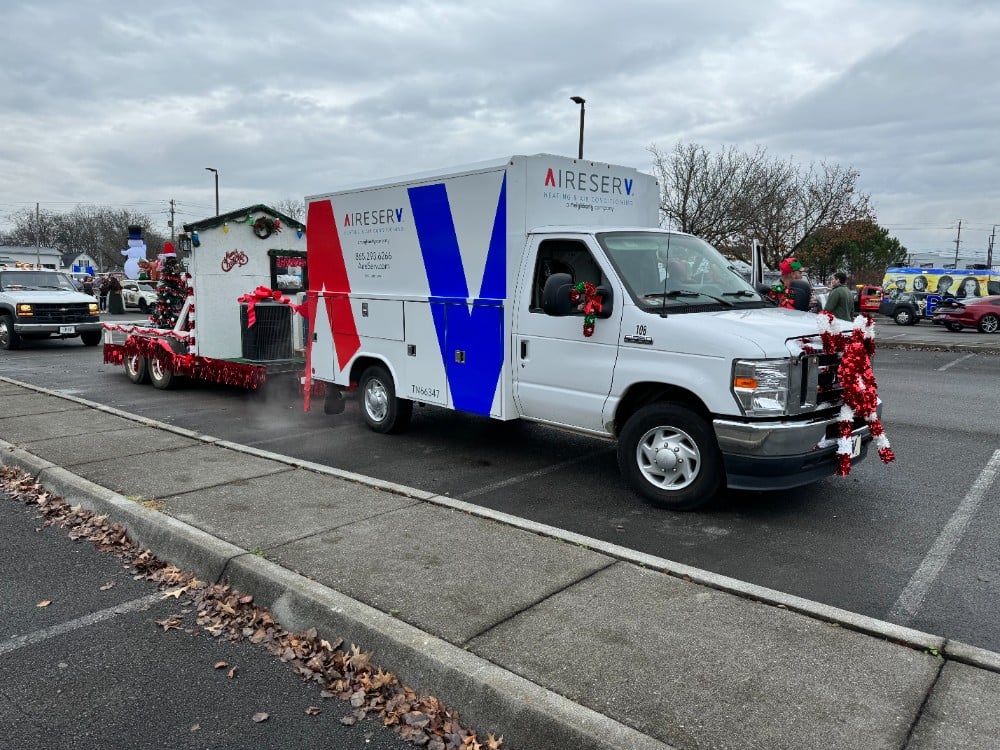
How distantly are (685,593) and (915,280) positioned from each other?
3077cm

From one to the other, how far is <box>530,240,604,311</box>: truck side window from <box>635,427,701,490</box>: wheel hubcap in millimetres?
1318

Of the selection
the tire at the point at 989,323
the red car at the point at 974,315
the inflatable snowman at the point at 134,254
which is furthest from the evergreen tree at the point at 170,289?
the tire at the point at 989,323

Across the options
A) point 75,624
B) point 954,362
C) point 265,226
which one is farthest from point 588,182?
point 954,362

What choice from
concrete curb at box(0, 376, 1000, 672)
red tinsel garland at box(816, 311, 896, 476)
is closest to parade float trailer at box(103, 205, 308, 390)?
concrete curb at box(0, 376, 1000, 672)

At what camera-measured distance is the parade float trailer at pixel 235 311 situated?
11.0 m

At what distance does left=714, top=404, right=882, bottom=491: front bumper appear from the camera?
5.12 metres

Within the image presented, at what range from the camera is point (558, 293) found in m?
5.80

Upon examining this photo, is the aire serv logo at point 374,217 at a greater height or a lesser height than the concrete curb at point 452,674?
greater

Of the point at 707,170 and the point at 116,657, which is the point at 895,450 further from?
the point at 707,170

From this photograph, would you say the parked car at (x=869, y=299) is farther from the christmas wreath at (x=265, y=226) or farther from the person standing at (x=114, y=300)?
the person standing at (x=114, y=300)

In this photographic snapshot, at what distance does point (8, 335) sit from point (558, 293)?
1745cm

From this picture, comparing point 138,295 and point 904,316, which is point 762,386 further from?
point 138,295

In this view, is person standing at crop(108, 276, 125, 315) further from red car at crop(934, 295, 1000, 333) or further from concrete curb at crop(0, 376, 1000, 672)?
red car at crop(934, 295, 1000, 333)

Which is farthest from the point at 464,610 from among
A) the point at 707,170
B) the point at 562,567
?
the point at 707,170
